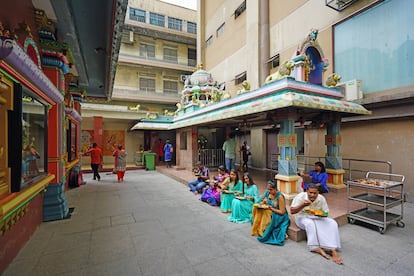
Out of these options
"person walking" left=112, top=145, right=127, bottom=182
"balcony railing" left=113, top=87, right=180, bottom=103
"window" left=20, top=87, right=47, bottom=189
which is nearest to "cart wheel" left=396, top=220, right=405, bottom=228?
"window" left=20, top=87, right=47, bottom=189

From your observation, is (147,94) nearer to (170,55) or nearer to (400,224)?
(170,55)

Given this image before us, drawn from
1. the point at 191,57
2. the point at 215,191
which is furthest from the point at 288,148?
the point at 191,57

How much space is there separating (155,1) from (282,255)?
76.3ft

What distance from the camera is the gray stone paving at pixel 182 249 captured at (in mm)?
2703

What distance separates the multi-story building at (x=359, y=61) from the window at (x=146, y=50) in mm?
11396

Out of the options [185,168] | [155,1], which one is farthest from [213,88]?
[155,1]

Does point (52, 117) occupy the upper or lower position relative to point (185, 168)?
upper

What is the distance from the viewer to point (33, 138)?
3422 mm

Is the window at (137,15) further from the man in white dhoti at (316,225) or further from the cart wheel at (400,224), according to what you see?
the cart wheel at (400,224)

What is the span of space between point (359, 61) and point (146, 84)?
1680cm

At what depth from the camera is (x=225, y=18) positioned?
15375mm

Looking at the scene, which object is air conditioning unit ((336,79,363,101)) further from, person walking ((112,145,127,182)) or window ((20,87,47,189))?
person walking ((112,145,127,182))

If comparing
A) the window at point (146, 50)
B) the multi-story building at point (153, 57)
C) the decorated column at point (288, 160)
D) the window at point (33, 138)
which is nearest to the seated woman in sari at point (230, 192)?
the decorated column at point (288, 160)

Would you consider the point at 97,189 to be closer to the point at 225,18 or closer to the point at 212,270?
the point at 212,270
